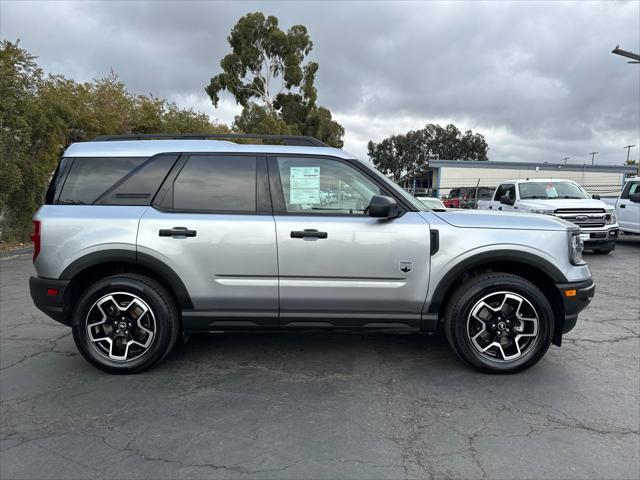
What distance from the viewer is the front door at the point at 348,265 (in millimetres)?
3557

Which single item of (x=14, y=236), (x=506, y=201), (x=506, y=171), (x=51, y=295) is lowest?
(x=14, y=236)

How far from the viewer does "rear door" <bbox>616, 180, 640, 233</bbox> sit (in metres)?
11.8

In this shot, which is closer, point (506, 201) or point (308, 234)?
point (308, 234)

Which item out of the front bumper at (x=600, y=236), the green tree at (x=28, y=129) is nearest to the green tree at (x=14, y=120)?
the green tree at (x=28, y=129)

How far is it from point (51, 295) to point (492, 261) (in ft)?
11.9

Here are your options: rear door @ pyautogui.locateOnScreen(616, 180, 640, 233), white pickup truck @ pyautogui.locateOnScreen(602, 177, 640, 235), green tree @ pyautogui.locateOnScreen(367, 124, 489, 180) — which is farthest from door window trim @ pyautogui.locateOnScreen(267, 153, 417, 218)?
green tree @ pyautogui.locateOnScreen(367, 124, 489, 180)

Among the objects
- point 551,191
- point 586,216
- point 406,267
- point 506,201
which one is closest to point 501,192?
point 506,201

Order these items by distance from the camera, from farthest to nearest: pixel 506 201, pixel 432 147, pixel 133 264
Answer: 1. pixel 432 147
2. pixel 506 201
3. pixel 133 264

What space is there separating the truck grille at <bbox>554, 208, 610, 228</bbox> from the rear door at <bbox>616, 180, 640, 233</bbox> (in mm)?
2231

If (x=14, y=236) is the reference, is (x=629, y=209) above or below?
above

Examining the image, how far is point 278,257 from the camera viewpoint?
3.58 m

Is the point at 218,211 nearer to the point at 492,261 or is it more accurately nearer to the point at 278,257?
the point at 278,257

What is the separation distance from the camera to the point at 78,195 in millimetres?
3756

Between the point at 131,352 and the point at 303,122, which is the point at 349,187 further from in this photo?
the point at 303,122
